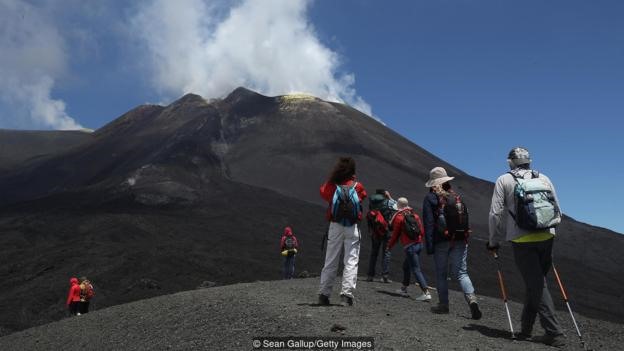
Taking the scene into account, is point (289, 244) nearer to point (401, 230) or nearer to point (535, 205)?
point (401, 230)

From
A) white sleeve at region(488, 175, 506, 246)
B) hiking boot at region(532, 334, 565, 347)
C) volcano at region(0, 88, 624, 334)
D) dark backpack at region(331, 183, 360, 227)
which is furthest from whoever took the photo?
volcano at region(0, 88, 624, 334)

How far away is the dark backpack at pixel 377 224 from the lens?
1059 cm

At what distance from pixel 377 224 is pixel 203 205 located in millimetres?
40382

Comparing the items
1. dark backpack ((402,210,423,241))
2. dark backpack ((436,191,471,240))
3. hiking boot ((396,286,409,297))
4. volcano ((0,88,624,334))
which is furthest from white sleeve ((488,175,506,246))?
volcano ((0,88,624,334))

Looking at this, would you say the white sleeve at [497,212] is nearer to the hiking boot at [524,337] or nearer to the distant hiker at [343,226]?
the hiking boot at [524,337]

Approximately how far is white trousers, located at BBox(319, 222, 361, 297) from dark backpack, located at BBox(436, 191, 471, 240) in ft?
3.38

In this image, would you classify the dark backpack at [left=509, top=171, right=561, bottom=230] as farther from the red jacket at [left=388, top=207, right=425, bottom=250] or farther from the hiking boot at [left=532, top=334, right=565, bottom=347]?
the red jacket at [left=388, top=207, right=425, bottom=250]

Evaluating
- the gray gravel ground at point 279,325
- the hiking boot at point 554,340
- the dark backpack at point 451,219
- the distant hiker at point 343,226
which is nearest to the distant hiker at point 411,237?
the gray gravel ground at point 279,325

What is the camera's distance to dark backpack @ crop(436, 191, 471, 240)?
678 cm

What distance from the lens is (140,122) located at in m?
116

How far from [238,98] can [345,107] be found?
80.2 ft

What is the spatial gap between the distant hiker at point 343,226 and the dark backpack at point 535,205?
1.75m

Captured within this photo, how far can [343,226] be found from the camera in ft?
21.9

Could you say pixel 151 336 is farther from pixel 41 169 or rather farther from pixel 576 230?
pixel 41 169
